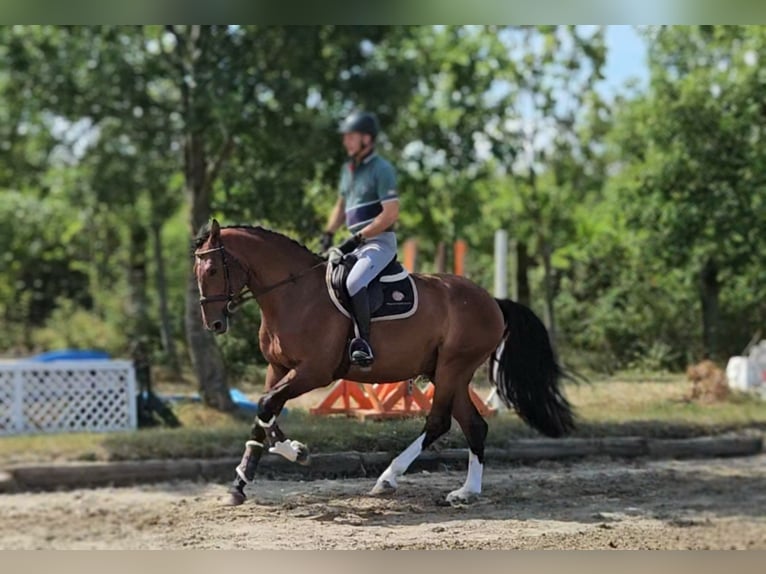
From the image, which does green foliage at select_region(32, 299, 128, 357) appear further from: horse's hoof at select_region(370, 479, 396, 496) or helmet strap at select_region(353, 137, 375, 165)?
helmet strap at select_region(353, 137, 375, 165)

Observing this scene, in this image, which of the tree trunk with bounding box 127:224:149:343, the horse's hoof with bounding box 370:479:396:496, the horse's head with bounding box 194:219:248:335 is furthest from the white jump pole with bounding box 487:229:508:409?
the tree trunk with bounding box 127:224:149:343

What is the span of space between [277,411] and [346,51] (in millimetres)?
4166

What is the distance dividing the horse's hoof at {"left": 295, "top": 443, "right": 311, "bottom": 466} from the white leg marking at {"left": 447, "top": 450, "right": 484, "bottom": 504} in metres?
0.59

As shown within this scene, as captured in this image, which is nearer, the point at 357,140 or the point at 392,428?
the point at 357,140

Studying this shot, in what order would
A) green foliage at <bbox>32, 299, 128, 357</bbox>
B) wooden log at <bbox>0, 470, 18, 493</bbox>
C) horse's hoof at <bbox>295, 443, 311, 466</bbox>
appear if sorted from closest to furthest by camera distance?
horse's hoof at <bbox>295, 443, 311, 466</bbox> → wooden log at <bbox>0, 470, 18, 493</bbox> → green foliage at <bbox>32, 299, 128, 357</bbox>

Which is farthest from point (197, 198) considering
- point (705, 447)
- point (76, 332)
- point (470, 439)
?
point (76, 332)

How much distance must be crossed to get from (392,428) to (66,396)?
4.35 metres

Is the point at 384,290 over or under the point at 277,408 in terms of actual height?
over

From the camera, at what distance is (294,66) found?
22.5 feet

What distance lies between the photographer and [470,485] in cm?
396

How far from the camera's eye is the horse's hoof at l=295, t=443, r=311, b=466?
147 inches

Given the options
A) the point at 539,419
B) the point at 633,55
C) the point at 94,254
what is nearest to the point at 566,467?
the point at 539,419

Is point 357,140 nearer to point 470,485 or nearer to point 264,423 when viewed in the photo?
point 264,423

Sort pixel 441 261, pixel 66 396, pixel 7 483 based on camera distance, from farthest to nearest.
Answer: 1. pixel 66 396
2. pixel 7 483
3. pixel 441 261
